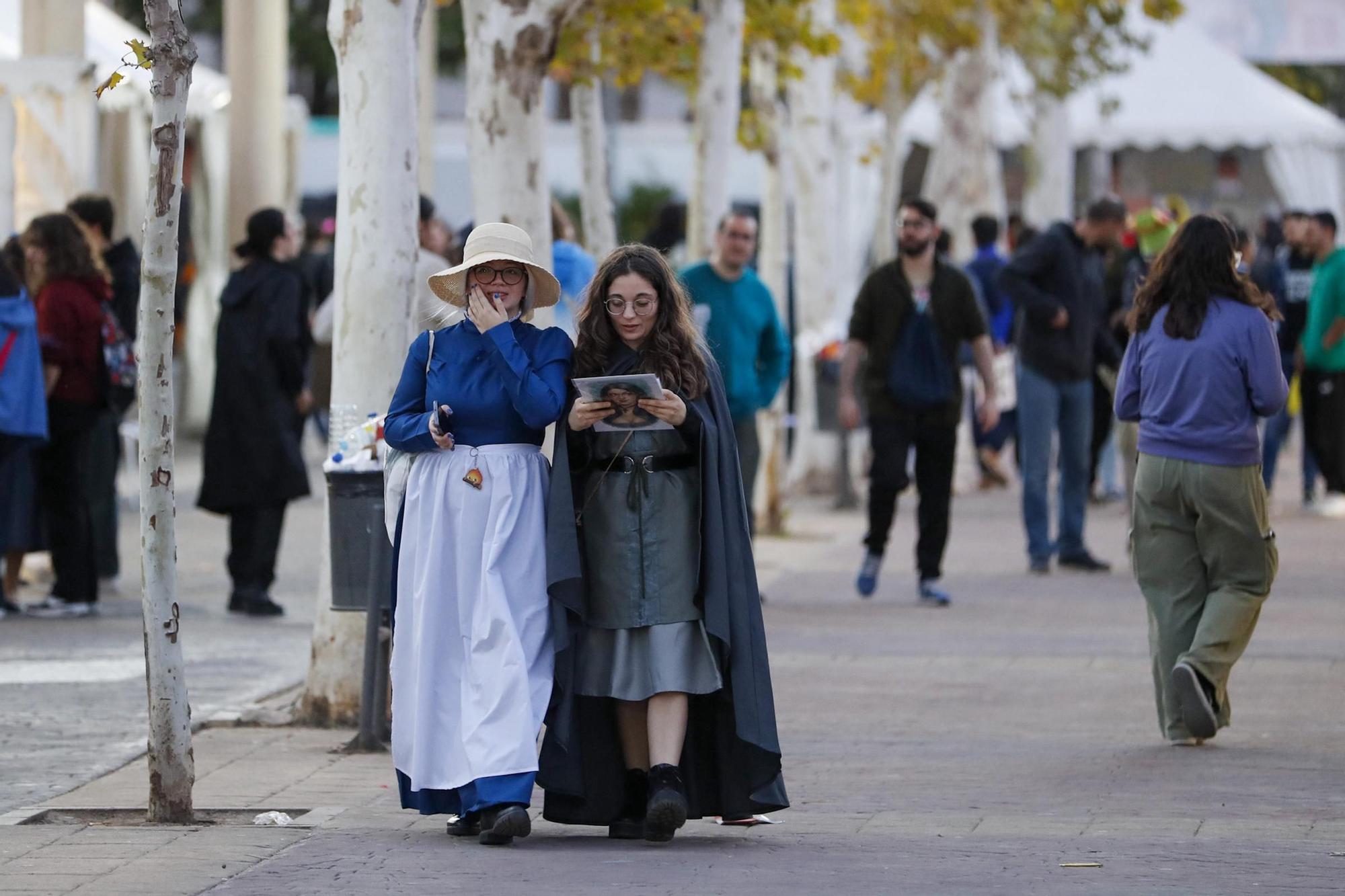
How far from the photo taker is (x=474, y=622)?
6684 millimetres

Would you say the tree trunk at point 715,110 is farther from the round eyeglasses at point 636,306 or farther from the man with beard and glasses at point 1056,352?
the round eyeglasses at point 636,306

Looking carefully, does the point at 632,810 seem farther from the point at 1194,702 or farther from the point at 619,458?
the point at 1194,702

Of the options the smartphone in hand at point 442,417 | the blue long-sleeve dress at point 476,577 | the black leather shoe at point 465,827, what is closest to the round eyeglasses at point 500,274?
the blue long-sleeve dress at point 476,577

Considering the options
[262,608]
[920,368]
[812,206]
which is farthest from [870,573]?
[812,206]

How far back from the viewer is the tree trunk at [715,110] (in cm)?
1552

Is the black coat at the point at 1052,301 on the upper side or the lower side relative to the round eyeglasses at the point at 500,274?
lower

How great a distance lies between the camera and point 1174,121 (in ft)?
107

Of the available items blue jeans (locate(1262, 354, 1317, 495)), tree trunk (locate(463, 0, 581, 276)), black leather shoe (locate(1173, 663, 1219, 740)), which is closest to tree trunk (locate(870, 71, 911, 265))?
blue jeans (locate(1262, 354, 1317, 495))

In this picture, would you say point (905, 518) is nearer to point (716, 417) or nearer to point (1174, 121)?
point (716, 417)

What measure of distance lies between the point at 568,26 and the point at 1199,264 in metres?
6.72

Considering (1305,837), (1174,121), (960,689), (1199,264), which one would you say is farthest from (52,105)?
(1174,121)

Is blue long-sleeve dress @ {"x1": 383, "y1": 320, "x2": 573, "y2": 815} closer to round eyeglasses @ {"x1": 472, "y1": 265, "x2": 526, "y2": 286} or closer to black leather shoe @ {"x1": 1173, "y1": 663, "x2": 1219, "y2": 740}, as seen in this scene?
round eyeglasses @ {"x1": 472, "y1": 265, "x2": 526, "y2": 286}

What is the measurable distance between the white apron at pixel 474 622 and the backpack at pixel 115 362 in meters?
5.80

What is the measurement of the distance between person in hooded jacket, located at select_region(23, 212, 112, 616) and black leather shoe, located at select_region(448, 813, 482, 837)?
5.87 metres
